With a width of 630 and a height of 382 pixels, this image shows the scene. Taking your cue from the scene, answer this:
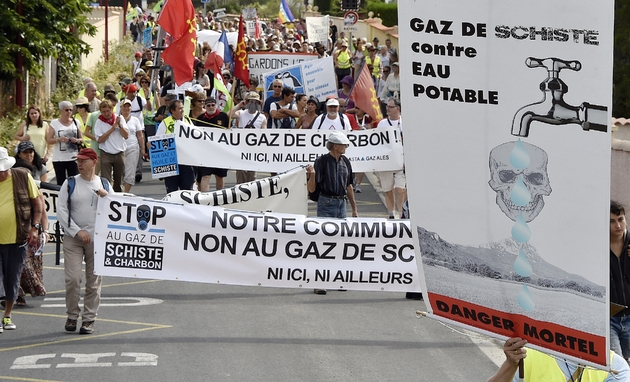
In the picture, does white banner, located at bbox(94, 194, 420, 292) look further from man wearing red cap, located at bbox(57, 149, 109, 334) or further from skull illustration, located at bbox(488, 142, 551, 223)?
skull illustration, located at bbox(488, 142, 551, 223)

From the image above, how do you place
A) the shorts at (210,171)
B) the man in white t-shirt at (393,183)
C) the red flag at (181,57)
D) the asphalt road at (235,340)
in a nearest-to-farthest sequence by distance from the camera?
the asphalt road at (235,340) < the man in white t-shirt at (393,183) < the shorts at (210,171) < the red flag at (181,57)

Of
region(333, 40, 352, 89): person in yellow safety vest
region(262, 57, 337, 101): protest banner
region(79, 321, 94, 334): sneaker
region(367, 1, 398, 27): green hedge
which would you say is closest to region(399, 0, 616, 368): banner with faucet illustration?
region(79, 321, 94, 334): sneaker

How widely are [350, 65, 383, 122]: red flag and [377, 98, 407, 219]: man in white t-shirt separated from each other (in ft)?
7.99

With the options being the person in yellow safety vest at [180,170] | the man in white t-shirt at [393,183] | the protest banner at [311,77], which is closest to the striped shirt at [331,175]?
the man in white t-shirt at [393,183]

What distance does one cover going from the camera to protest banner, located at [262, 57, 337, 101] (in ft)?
78.2

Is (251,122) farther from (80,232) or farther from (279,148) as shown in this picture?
(80,232)

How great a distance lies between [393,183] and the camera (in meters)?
17.1

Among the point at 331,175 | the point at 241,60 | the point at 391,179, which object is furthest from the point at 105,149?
the point at 241,60

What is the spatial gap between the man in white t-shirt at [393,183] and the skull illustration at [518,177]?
11.9m

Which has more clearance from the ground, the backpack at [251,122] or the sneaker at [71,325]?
the backpack at [251,122]

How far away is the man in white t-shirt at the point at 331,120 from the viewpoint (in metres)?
16.7

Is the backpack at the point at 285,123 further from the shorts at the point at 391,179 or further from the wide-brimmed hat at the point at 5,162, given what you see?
the wide-brimmed hat at the point at 5,162

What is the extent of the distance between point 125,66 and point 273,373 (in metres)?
35.2

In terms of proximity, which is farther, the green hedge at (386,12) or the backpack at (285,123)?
the green hedge at (386,12)
